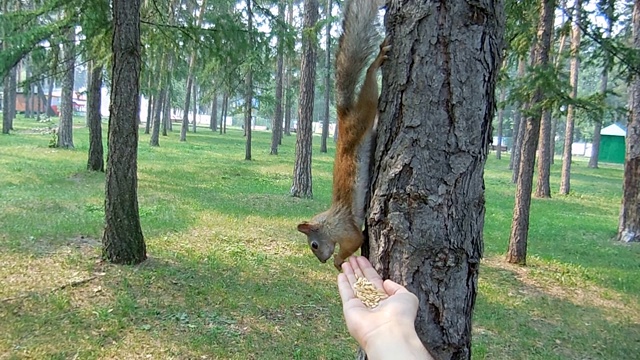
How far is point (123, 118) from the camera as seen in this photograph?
16.2 feet

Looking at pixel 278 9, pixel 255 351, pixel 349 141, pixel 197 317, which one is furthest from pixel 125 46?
pixel 278 9

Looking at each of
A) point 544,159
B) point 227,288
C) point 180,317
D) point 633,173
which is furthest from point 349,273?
point 544,159

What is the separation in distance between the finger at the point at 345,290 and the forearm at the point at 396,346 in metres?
0.21

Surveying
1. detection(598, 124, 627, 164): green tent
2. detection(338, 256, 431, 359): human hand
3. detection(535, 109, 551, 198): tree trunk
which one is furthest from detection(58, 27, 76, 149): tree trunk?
detection(598, 124, 627, 164): green tent

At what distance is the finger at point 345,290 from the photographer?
1.59 metres

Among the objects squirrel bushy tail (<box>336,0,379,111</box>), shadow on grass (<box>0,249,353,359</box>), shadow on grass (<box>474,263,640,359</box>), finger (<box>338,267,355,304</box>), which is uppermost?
squirrel bushy tail (<box>336,0,379,111</box>)

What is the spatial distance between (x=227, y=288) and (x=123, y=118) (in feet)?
6.27

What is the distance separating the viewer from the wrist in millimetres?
1294

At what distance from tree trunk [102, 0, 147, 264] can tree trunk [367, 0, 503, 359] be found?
151 inches

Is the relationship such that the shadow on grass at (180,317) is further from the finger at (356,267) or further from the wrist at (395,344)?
the wrist at (395,344)

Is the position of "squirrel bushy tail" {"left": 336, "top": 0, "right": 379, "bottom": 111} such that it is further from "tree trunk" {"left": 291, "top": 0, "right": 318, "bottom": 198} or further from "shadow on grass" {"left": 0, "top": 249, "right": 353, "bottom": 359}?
"tree trunk" {"left": 291, "top": 0, "right": 318, "bottom": 198}

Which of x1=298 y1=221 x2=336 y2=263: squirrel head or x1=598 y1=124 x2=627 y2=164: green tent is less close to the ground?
x1=598 y1=124 x2=627 y2=164: green tent

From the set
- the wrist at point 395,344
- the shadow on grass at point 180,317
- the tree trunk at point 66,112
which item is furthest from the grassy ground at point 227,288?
the tree trunk at point 66,112

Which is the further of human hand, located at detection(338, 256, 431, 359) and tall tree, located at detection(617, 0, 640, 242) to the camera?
tall tree, located at detection(617, 0, 640, 242)
